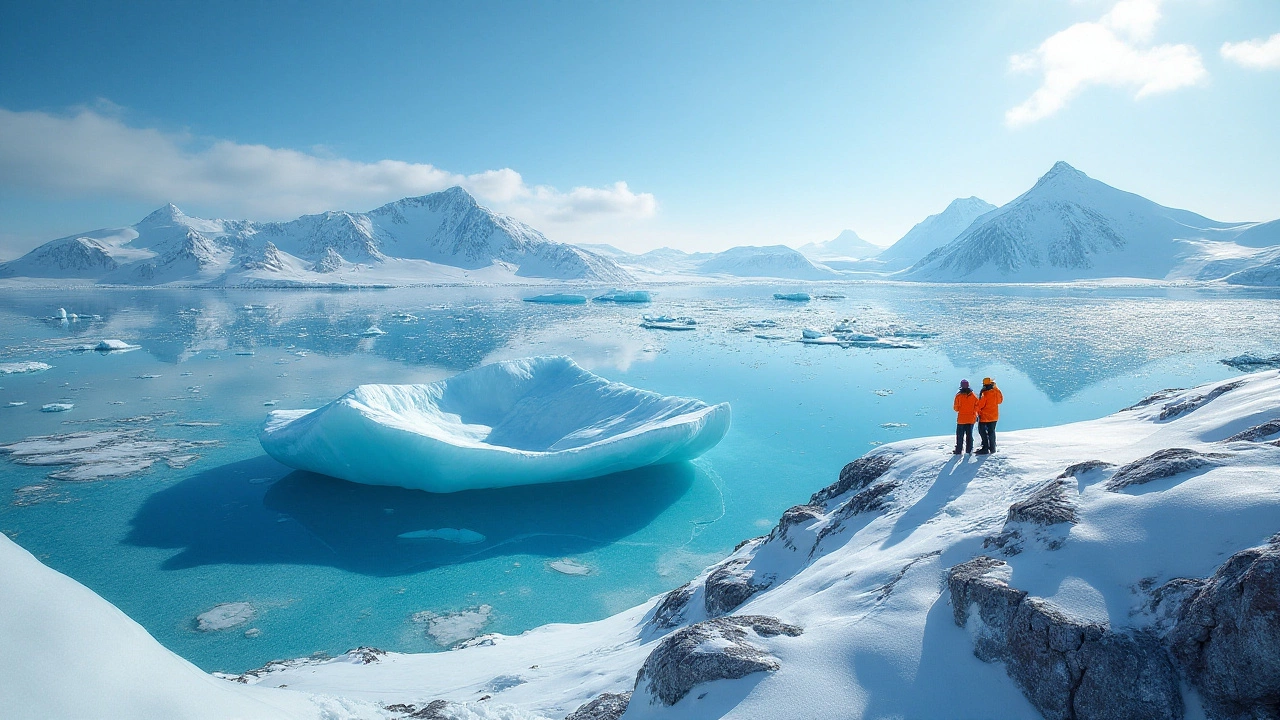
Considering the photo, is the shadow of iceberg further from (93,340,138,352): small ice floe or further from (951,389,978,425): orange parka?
(93,340,138,352): small ice floe

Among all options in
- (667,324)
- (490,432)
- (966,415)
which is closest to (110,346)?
(490,432)

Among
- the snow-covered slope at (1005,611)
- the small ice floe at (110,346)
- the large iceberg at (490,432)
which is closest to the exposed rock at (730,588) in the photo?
the snow-covered slope at (1005,611)

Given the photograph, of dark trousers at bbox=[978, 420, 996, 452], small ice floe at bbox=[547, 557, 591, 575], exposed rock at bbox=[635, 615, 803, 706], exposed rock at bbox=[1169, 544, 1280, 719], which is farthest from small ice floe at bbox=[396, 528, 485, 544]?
exposed rock at bbox=[1169, 544, 1280, 719]

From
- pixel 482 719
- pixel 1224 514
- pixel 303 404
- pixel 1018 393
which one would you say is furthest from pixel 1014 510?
pixel 303 404

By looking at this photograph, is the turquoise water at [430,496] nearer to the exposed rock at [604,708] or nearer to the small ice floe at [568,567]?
the small ice floe at [568,567]

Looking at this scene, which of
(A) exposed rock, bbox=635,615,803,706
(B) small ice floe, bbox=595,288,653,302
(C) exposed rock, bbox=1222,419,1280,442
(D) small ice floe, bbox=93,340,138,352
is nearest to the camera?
(A) exposed rock, bbox=635,615,803,706

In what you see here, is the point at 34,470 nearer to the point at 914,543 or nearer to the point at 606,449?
the point at 606,449
